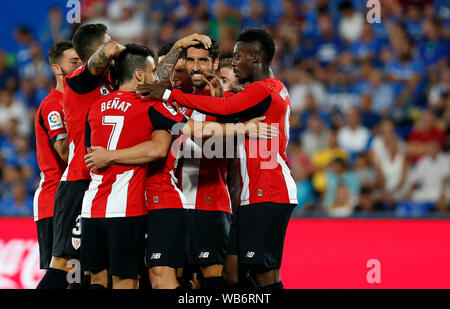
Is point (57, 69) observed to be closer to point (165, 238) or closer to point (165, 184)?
point (165, 184)

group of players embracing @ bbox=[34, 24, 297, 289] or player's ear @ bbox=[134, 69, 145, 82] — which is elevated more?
player's ear @ bbox=[134, 69, 145, 82]

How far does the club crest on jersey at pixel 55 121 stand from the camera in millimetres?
5617

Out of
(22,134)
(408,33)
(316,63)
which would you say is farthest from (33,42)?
(408,33)

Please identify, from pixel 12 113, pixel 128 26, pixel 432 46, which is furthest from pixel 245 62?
pixel 128 26

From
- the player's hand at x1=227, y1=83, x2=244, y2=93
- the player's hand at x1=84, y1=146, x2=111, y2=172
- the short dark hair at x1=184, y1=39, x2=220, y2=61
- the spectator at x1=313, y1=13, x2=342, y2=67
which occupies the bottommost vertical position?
the player's hand at x1=84, y1=146, x2=111, y2=172

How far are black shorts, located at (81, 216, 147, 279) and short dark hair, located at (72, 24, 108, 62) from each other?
142 centimetres

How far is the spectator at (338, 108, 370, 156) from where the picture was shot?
9.94 m

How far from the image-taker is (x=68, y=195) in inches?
213

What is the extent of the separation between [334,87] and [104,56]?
6.37 meters

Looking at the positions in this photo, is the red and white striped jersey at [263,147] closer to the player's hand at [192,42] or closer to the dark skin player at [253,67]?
the dark skin player at [253,67]

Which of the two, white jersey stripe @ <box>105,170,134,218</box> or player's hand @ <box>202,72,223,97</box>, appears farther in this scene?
player's hand @ <box>202,72,223,97</box>

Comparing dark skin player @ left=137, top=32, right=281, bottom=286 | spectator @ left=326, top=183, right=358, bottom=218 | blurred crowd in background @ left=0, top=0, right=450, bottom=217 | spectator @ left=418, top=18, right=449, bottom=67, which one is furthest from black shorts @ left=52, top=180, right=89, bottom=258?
spectator @ left=418, top=18, right=449, bottom=67

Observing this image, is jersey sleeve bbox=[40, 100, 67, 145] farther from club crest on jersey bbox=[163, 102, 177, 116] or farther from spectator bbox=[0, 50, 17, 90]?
spectator bbox=[0, 50, 17, 90]

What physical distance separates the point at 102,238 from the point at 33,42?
8935 mm
